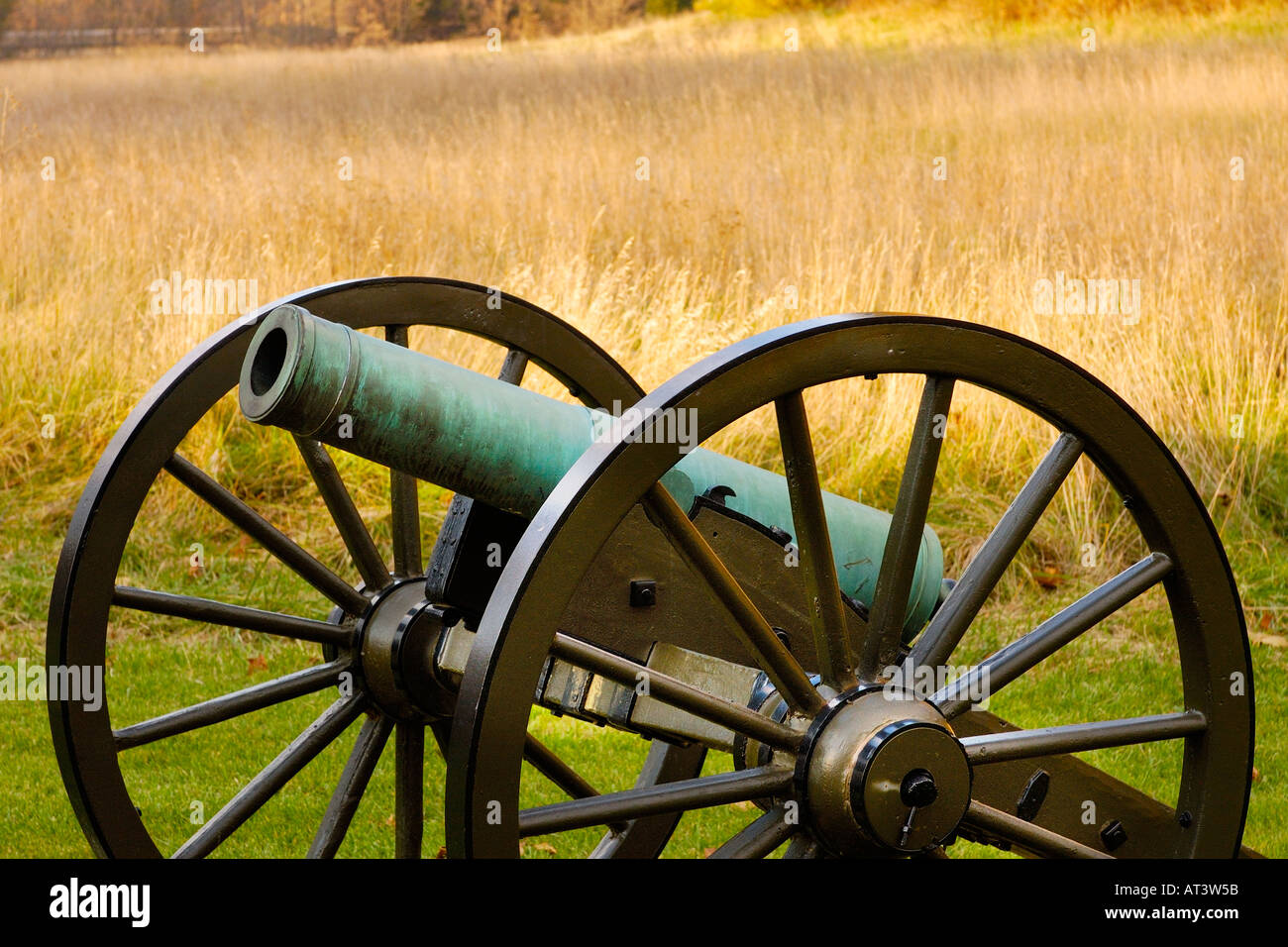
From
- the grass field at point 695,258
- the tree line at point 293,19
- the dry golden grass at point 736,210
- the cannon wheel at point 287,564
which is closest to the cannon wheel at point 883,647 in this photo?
the cannon wheel at point 287,564

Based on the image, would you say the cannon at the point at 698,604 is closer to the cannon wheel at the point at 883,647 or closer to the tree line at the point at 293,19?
the cannon wheel at the point at 883,647

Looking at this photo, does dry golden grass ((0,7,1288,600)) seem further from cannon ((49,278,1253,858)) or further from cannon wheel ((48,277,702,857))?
cannon ((49,278,1253,858))

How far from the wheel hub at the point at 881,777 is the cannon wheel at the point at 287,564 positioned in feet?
2.89

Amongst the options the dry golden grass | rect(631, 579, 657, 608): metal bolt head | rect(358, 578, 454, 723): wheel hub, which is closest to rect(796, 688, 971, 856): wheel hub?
rect(631, 579, 657, 608): metal bolt head

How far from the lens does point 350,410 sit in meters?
2.19

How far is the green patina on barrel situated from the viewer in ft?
7.07

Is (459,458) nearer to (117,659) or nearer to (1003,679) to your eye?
(1003,679)

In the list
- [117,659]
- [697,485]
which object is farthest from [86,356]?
[697,485]

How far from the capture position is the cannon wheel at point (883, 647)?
199cm

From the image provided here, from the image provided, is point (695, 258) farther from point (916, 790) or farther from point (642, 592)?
point (916, 790)

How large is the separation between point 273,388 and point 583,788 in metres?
1.27

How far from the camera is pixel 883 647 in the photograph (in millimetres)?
2318
